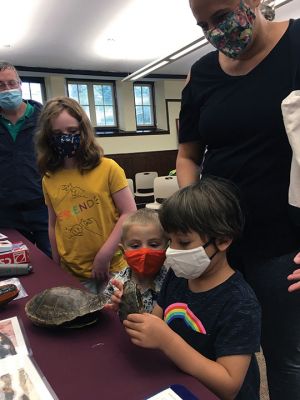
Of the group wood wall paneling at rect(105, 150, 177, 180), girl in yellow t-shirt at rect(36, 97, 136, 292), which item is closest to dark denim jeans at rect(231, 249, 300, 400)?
girl in yellow t-shirt at rect(36, 97, 136, 292)

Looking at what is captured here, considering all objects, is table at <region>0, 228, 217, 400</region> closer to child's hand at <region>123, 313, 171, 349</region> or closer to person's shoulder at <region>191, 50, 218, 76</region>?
child's hand at <region>123, 313, 171, 349</region>

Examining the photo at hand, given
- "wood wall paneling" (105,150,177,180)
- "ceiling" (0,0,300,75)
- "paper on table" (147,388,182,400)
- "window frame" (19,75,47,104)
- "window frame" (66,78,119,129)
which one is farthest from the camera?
"wood wall paneling" (105,150,177,180)

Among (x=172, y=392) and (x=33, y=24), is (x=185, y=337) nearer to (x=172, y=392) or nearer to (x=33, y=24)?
(x=172, y=392)

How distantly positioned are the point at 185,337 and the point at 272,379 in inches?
13.8

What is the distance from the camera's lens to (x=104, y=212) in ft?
5.32

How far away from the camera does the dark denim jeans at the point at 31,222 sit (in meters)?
2.19

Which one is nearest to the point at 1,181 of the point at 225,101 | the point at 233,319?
the point at 225,101

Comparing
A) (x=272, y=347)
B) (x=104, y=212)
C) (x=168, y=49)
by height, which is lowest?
(x=272, y=347)

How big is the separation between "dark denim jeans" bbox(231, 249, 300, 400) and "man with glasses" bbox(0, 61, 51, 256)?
1.44m

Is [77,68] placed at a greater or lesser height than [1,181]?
greater

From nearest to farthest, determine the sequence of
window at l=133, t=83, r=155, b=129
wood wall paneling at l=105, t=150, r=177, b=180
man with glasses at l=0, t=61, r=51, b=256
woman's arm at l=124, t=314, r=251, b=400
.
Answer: woman's arm at l=124, t=314, r=251, b=400
man with glasses at l=0, t=61, r=51, b=256
wood wall paneling at l=105, t=150, r=177, b=180
window at l=133, t=83, r=155, b=129

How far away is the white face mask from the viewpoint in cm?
92

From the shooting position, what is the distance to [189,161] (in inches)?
49.9

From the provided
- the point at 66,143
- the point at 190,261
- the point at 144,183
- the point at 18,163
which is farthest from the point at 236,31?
the point at 144,183
